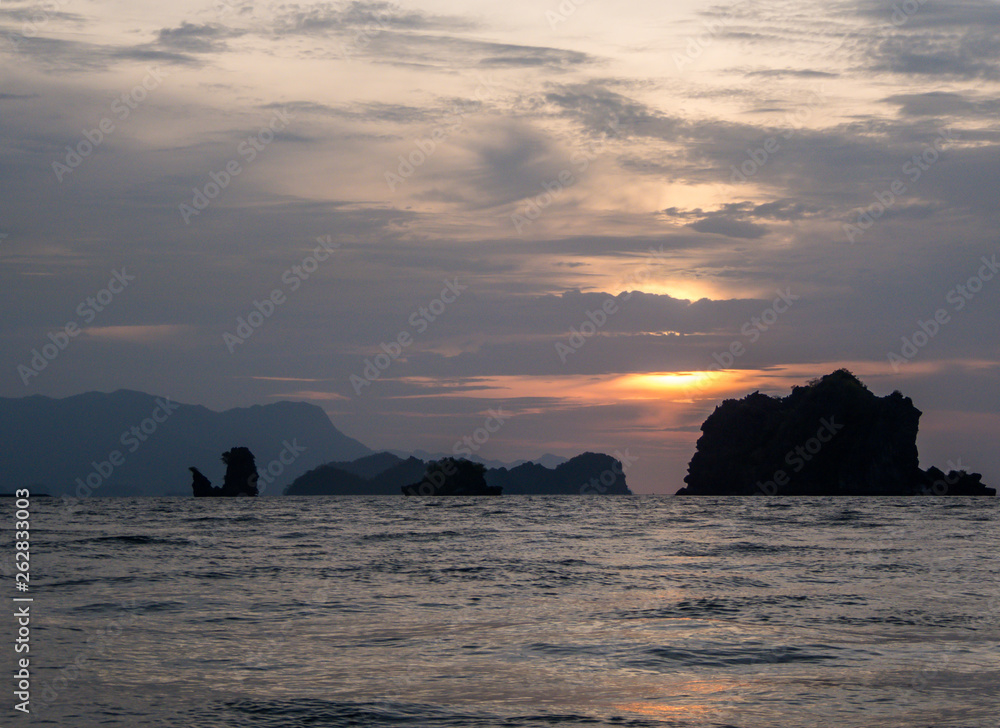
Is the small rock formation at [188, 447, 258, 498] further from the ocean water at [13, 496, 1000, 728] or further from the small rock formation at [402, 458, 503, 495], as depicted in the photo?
the ocean water at [13, 496, 1000, 728]

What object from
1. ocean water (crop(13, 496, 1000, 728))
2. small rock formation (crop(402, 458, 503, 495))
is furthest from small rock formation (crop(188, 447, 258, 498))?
ocean water (crop(13, 496, 1000, 728))

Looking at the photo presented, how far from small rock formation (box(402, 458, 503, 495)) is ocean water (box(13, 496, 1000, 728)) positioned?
5902 inches

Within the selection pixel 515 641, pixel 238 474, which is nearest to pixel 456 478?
pixel 238 474

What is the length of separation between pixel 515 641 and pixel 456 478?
172 metres

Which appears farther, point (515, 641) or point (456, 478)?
point (456, 478)

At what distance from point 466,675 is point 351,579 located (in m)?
15.3

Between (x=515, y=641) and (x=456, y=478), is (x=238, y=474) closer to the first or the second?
(x=456, y=478)

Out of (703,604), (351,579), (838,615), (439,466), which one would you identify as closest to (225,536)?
(351,579)

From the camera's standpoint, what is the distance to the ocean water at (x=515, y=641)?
13227 millimetres

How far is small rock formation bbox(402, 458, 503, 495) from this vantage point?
18788cm

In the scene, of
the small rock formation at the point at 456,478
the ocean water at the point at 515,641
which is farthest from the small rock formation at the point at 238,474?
the ocean water at the point at 515,641

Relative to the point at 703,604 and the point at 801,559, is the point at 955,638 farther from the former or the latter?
the point at 801,559

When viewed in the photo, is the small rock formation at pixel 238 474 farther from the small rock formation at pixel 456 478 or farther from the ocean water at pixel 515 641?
the ocean water at pixel 515 641

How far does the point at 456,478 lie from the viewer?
18888 cm
